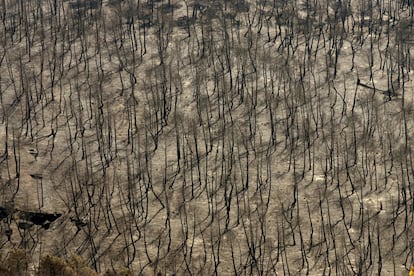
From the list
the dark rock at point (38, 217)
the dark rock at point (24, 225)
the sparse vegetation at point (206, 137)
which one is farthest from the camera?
the dark rock at point (38, 217)

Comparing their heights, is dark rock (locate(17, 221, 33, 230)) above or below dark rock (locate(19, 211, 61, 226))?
below

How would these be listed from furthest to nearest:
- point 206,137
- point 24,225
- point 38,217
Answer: point 206,137 → point 38,217 → point 24,225

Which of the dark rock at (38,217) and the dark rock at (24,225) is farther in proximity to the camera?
the dark rock at (38,217)

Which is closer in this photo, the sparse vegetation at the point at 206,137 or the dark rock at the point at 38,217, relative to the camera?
the sparse vegetation at the point at 206,137

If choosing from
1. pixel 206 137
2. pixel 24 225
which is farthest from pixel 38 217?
pixel 206 137

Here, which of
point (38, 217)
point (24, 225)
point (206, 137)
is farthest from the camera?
point (206, 137)

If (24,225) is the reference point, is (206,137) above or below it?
above

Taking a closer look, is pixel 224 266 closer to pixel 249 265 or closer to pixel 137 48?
pixel 249 265

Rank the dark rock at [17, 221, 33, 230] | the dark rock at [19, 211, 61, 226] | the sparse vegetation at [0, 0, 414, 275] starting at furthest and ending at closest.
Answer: the dark rock at [19, 211, 61, 226], the dark rock at [17, 221, 33, 230], the sparse vegetation at [0, 0, 414, 275]

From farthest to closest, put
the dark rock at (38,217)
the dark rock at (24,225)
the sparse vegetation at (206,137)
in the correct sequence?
the dark rock at (38,217)
the dark rock at (24,225)
the sparse vegetation at (206,137)

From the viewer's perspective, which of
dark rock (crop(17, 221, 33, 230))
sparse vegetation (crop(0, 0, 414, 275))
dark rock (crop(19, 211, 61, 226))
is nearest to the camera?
sparse vegetation (crop(0, 0, 414, 275))

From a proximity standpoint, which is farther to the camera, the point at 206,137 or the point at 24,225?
the point at 206,137

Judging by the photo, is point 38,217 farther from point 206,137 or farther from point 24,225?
point 206,137

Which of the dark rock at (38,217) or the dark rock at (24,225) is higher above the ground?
the dark rock at (38,217)
